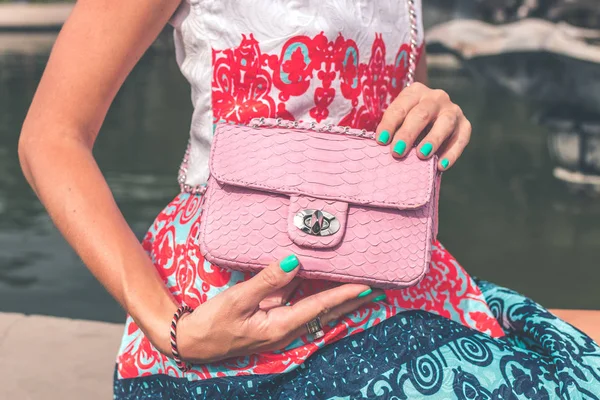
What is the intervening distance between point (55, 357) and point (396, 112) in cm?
157

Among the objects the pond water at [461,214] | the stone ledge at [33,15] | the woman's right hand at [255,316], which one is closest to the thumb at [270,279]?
the woman's right hand at [255,316]

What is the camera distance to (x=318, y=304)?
1.18m

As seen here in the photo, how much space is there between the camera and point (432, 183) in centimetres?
122

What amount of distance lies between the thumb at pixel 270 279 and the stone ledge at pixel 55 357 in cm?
120

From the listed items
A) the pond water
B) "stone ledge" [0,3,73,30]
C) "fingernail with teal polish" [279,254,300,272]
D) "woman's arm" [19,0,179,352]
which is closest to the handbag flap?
"fingernail with teal polish" [279,254,300,272]

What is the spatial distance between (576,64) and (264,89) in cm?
432

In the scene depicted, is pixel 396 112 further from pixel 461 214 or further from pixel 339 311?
pixel 461 214

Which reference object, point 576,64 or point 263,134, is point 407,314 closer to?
point 263,134

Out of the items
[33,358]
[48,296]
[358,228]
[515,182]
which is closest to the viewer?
[358,228]

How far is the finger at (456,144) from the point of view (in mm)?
1301

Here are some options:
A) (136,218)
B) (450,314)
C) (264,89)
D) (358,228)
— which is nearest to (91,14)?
(264,89)

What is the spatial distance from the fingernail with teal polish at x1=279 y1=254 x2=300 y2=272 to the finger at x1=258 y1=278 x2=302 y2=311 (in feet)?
0.30

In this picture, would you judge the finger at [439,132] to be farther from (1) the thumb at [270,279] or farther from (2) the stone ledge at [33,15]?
(2) the stone ledge at [33,15]

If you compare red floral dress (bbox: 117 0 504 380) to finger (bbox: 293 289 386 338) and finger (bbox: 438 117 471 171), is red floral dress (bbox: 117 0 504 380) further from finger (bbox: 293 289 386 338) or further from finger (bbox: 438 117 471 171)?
finger (bbox: 438 117 471 171)
